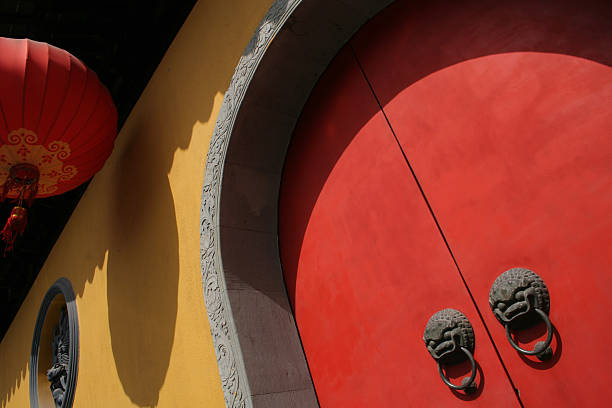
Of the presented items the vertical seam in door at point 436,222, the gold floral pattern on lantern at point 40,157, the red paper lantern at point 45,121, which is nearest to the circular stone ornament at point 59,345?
the red paper lantern at point 45,121

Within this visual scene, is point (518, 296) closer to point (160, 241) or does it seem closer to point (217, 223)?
point (217, 223)

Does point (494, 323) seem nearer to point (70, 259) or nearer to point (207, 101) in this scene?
point (207, 101)

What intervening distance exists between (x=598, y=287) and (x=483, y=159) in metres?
0.49

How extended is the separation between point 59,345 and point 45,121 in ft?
6.88

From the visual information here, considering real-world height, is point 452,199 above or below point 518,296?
above

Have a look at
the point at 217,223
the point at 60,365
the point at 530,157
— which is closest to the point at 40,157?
the point at 217,223

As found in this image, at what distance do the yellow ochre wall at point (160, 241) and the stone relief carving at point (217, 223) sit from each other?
0.11m

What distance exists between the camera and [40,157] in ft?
8.50

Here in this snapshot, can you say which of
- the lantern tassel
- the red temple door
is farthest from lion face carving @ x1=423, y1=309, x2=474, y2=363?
the lantern tassel

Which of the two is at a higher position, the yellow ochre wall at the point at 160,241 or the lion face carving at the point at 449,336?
the yellow ochre wall at the point at 160,241

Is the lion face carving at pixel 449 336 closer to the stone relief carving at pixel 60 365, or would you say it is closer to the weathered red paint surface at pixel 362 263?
the weathered red paint surface at pixel 362 263

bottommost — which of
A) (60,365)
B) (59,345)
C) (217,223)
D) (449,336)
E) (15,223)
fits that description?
(449,336)

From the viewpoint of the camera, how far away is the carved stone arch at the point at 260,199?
71.1 inches

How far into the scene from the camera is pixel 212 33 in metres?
2.49
